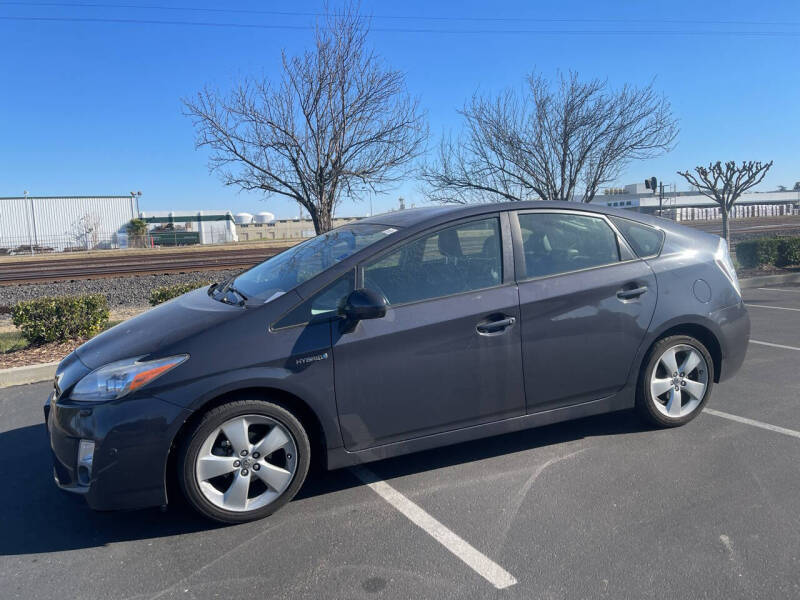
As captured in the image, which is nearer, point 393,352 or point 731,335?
point 393,352

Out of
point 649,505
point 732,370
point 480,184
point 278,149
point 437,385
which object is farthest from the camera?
point 480,184

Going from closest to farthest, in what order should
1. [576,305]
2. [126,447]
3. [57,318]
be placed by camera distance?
[126,447], [576,305], [57,318]

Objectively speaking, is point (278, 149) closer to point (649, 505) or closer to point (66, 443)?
point (66, 443)

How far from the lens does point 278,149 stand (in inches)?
427


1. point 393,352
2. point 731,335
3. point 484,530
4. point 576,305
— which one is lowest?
point 484,530

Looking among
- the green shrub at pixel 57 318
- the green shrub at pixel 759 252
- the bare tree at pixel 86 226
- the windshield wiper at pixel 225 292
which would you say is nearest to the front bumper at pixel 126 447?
the windshield wiper at pixel 225 292

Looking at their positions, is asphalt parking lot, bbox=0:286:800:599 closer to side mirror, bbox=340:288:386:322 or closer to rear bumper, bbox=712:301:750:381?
rear bumper, bbox=712:301:750:381

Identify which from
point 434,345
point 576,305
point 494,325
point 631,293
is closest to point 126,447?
point 434,345

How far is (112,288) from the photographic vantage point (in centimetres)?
1517

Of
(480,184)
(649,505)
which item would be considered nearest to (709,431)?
(649,505)

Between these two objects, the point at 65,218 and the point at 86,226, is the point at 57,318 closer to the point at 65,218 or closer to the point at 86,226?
the point at 86,226

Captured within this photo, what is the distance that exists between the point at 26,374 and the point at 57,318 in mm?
1224

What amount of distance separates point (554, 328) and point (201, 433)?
7.14ft

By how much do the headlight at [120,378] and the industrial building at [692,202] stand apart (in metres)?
47.7
